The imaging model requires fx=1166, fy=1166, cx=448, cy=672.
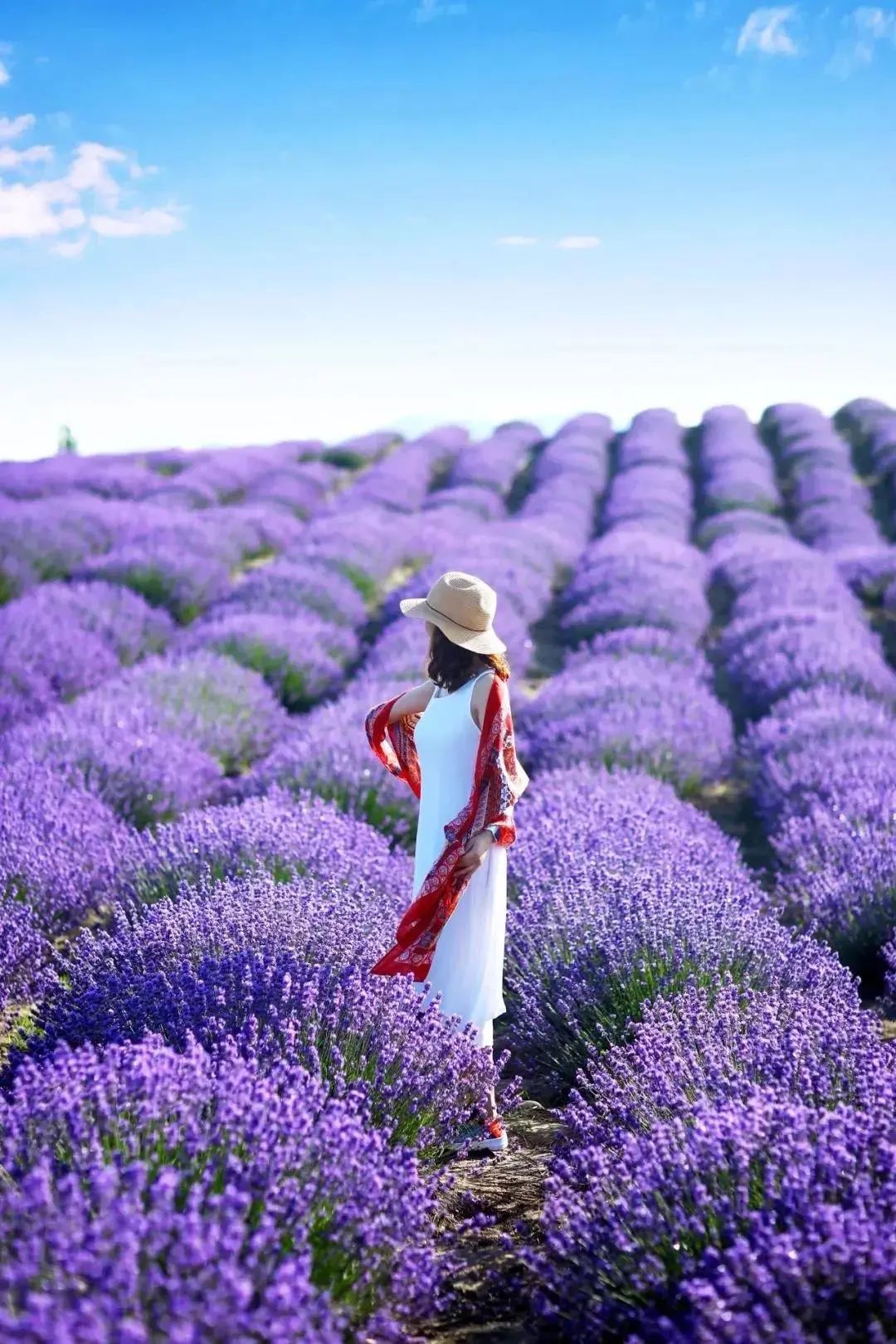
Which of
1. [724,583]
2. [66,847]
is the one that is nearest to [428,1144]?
[66,847]

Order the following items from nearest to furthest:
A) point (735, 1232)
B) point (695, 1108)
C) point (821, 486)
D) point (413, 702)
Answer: point (735, 1232) → point (695, 1108) → point (413, 702) → point (821, 486)

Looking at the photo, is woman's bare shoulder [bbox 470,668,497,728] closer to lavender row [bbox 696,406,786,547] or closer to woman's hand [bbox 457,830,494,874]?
woman's hand [bbox 457,830,494,874]

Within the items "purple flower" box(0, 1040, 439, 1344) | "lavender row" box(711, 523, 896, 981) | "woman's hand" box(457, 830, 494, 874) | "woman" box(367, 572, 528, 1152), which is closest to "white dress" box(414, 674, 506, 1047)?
"woman" box(367, 572, 528, 1152)

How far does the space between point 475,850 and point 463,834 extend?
0.23 feet

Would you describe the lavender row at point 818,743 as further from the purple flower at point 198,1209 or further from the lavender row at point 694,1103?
the purple flower at point 198,1209

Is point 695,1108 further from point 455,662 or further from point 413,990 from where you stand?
point 455,662

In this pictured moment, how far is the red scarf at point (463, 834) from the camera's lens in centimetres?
Answer: 255

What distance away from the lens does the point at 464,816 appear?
258cm

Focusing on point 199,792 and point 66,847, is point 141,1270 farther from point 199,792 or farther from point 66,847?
point 199,792

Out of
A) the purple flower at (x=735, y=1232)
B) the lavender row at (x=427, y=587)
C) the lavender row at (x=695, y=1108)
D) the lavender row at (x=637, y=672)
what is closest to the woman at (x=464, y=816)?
the lavender row at (x=695, y=1108)

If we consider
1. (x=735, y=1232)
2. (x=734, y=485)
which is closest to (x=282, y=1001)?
(x=735, y=1232)

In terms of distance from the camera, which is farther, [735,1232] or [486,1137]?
[486,1137]

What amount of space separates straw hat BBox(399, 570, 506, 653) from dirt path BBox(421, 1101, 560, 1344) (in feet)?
3.59

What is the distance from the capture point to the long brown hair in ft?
8.73
